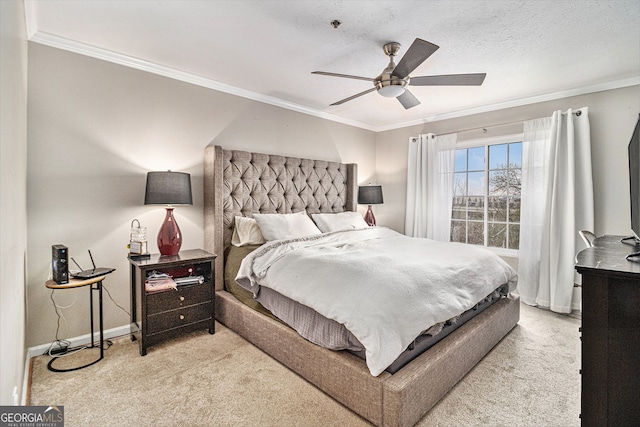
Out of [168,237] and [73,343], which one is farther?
[168,237]

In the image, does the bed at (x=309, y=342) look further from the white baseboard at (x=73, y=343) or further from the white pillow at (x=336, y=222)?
the white baseboard at (x=73, y=343)

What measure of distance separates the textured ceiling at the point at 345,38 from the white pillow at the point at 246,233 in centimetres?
149

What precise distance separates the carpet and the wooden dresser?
0.73m

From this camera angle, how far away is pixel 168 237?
8.75 feet

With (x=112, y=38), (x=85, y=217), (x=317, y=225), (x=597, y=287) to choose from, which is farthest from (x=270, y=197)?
(x=597, y=287)

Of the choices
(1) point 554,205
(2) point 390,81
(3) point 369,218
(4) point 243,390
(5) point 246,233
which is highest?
(2) point 390,81

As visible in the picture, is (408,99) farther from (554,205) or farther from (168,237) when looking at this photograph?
(168,237)

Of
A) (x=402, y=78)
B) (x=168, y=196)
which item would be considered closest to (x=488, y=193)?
(x=402, y=78)

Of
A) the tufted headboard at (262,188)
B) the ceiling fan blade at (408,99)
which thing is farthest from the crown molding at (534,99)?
the ceiling fan blade at (408,99)

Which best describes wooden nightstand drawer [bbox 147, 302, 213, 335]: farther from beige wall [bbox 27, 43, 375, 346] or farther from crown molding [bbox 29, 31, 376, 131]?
crown molding [bbox 29, 31, 376, 131]

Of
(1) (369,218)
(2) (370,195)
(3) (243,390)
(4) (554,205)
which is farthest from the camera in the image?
(1) (369,218)

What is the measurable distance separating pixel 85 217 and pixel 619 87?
5.25 metres

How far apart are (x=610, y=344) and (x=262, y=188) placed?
3093 millimetres

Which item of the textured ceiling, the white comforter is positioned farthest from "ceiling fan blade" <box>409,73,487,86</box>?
the white comforter
